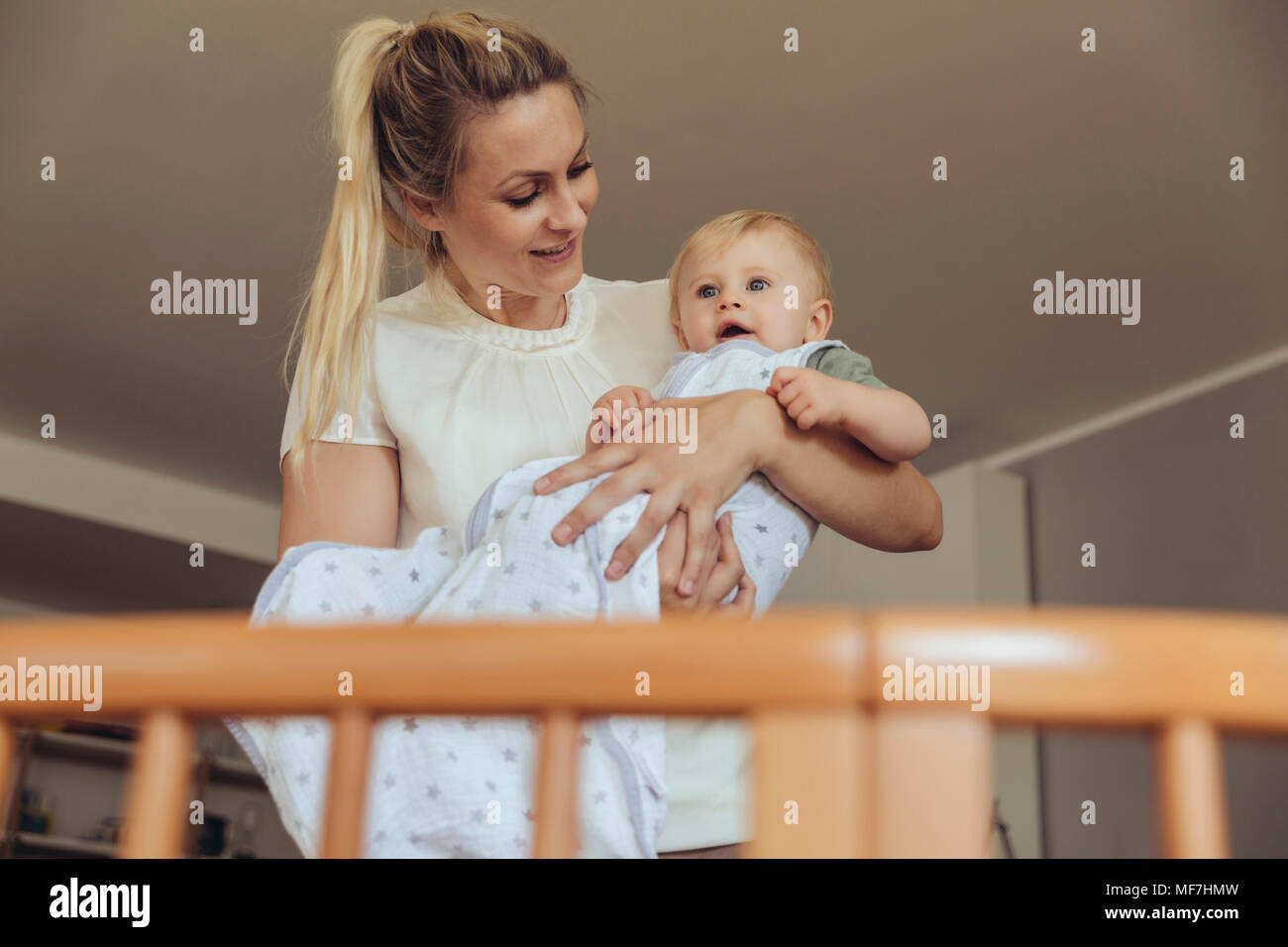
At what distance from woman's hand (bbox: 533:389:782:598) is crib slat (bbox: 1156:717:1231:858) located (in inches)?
19.7

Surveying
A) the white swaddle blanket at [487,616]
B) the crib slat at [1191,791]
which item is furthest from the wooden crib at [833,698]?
the white swaddle blanket at [487,616]

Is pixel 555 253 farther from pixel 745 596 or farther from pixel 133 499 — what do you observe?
pixel 133 499

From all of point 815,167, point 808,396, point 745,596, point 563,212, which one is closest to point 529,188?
point 563,212

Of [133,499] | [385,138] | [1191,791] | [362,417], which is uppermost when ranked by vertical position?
[133,499]

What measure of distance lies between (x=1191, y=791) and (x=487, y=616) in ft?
1.73

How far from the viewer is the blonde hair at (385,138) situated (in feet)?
4.00

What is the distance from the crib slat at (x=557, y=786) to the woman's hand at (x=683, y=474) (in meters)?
0.43

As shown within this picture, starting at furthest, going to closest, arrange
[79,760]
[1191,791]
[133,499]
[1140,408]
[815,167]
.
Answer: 1. [79,760]
2. [133,499]
3. [1140,408]
4. [815,167]
5. [1191,791]

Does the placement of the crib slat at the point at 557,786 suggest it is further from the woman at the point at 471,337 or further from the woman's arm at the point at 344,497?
the woman's arm at the point at 344,497

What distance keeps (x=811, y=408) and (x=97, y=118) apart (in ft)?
7.47

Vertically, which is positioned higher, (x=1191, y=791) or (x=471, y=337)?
(x=471, y=337)

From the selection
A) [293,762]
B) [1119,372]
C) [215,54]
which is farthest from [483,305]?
[1119,372]

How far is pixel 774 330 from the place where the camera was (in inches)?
50.3

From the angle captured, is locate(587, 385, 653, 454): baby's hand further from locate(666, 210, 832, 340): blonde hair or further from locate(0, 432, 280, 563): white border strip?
locate(0, 432, 280, 563): white border strip
